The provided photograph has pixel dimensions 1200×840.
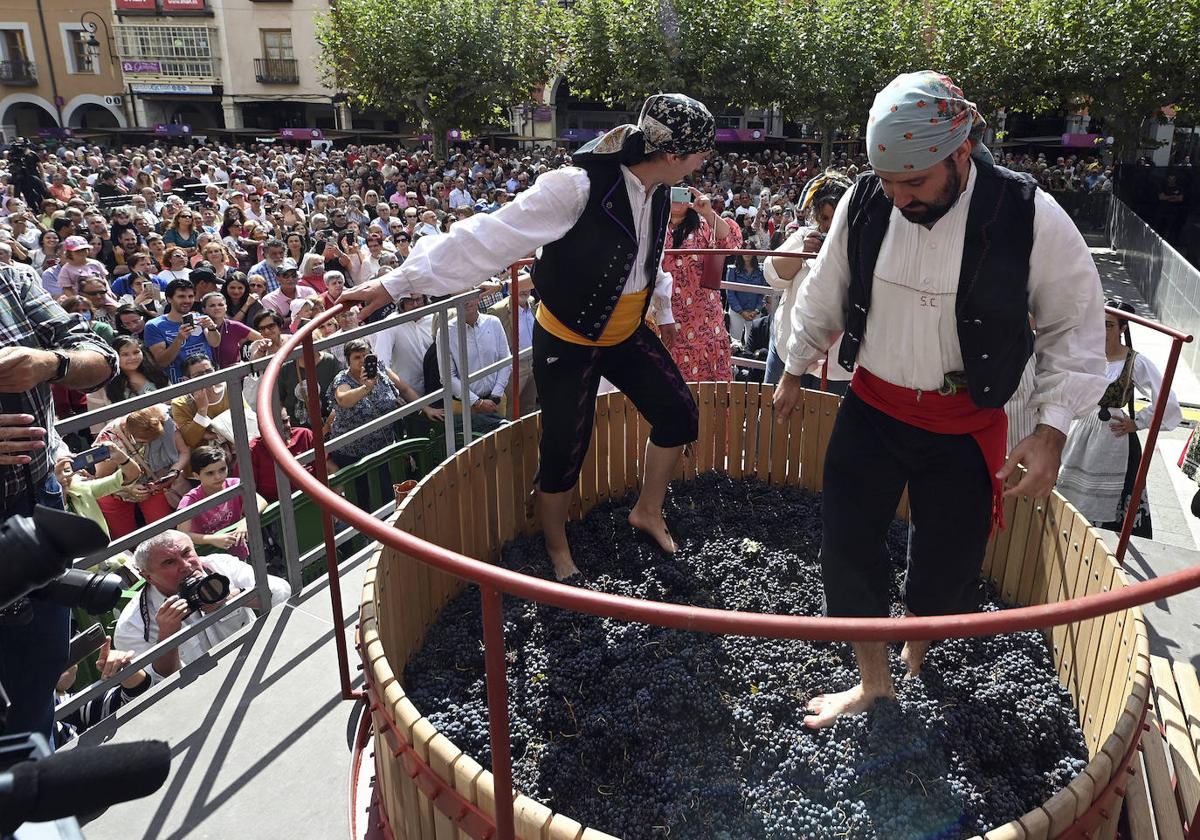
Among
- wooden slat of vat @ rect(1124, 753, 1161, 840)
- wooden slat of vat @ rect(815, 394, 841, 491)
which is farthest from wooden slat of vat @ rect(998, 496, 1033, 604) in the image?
wooden slat of vat @ rect(1124, 753, 1161, 840)

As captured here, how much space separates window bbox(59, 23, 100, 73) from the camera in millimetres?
44281

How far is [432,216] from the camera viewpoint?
11.8 metres

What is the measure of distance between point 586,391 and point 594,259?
53 cm

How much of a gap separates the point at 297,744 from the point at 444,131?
2838 centimetres

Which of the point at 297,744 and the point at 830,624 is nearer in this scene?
the point at 830,624

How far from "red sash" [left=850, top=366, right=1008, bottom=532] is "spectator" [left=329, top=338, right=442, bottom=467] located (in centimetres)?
376

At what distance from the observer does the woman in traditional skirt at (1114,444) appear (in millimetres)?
4652

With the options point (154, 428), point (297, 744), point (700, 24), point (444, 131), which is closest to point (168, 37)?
point (444, 131)

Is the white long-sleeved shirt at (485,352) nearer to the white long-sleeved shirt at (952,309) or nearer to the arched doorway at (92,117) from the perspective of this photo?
the white long-sleeved shirt at (952,309)

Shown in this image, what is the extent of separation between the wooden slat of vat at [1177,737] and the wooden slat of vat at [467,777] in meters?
1.84

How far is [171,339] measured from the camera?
652cm

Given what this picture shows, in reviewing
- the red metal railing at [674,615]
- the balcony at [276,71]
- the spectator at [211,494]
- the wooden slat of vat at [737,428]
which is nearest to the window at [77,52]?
the balcony at [276,71]

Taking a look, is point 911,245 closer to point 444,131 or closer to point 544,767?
point 544,767

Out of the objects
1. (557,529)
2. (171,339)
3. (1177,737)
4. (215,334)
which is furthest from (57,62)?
(1177,737)
